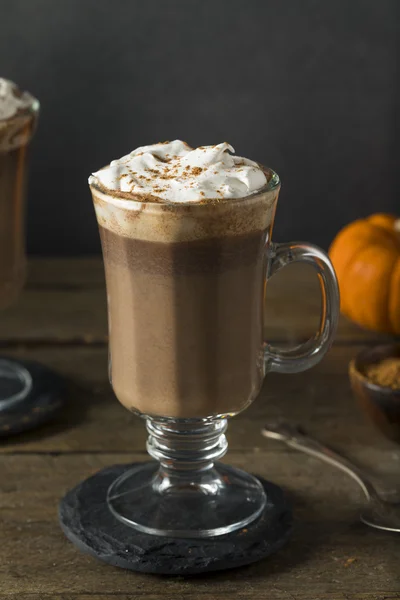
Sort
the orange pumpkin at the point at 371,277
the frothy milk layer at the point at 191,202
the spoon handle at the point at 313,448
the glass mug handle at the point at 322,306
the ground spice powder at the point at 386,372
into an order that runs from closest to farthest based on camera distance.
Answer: the frothy milk layer at the point at 191,202 < the glass mug handle at the point at 322,306 < the spoon handle at the point at 313,448 < the ground spice powder at the point at 386,372 < the orange pumpkin at the point at 371,277

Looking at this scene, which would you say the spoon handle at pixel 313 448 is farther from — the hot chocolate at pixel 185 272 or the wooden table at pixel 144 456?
the hot chocolate at pixel 185 272

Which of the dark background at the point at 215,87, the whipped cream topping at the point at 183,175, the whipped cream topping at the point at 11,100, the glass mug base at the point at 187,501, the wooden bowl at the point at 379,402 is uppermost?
the whipped cream topping at the point at 183,175

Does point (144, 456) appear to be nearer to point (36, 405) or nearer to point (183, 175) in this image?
point (36, 405)

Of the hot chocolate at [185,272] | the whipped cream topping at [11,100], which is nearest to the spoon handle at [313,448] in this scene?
the hot chocolate at [185,272]

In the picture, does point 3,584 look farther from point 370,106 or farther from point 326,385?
point 370,106

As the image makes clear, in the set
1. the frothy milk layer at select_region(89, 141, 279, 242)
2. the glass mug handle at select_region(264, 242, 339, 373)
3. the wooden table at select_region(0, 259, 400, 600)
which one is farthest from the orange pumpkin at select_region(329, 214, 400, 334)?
the frothy milk layer at select_region(89, 141, 279, 242)

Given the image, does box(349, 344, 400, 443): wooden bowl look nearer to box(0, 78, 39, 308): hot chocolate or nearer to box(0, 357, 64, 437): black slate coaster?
box(0, 357, 64, 437): black slate coaster

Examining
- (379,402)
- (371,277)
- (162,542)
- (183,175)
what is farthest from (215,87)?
(162,542)

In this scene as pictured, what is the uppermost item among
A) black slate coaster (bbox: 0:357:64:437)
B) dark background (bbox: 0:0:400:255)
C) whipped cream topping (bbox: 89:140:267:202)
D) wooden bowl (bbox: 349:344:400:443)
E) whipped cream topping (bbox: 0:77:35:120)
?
whipped cream topping (bbox: 89:140:267:202)
